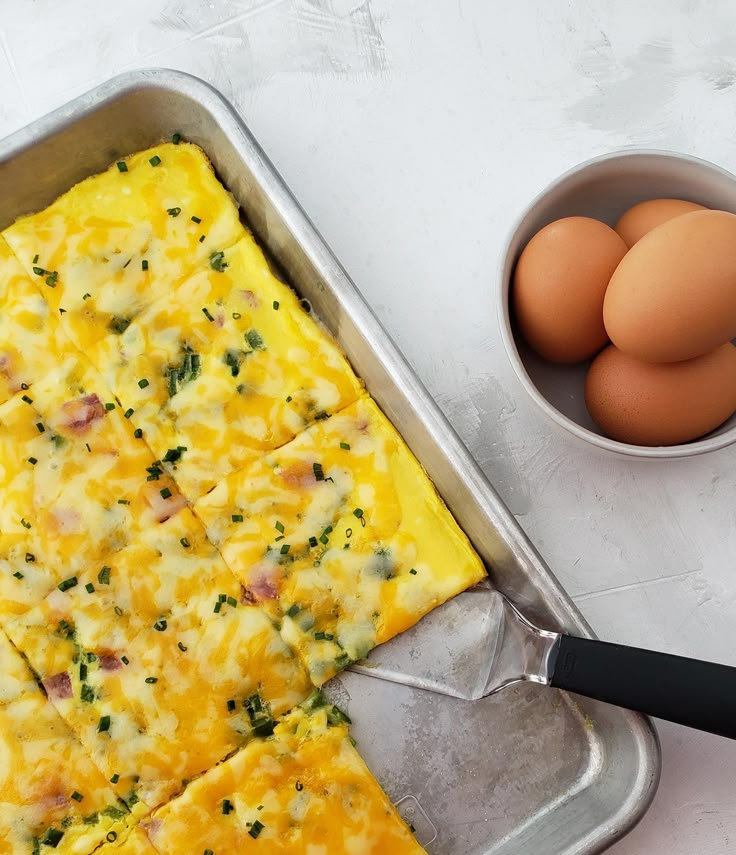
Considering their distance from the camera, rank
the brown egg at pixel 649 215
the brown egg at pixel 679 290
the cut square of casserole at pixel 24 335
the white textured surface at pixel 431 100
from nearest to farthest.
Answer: the brown egg at pixel 679 290 < the brown egg at pixel 649 215 < the cut square of casserole at pixel 24 335 < the white textured surface at pixel 431 100

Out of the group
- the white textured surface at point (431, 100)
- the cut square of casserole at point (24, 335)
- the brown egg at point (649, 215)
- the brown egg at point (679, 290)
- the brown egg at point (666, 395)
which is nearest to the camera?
the brown egg at point (679, 290)

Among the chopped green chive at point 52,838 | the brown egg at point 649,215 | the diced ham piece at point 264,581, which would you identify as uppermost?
the brown egg at point 649,215

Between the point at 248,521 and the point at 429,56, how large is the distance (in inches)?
46.8

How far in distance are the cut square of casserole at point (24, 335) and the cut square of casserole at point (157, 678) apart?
1.52 ft

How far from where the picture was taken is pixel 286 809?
5.48 feet

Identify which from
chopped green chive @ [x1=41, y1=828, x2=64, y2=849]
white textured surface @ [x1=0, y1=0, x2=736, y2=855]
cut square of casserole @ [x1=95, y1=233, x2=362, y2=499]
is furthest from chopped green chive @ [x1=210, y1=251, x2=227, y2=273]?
chopped green chive @ [x1=41, y1=828, x2=64, y2=849]

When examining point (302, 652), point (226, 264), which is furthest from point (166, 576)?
point (226, 264)

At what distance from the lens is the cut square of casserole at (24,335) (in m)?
1.81

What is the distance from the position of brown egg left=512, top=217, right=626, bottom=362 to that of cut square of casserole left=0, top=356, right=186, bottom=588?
2.78 ft

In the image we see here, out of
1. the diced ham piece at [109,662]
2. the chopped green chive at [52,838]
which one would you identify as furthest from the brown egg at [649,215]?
the chopped green chive at [52,838]

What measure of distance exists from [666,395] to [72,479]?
1.22 metres

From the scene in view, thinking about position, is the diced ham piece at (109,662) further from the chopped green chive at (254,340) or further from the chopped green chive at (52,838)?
the chopped green chive at (254,340)

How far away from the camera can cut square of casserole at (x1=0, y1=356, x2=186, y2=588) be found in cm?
176

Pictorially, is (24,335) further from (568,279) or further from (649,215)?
(649,215)
